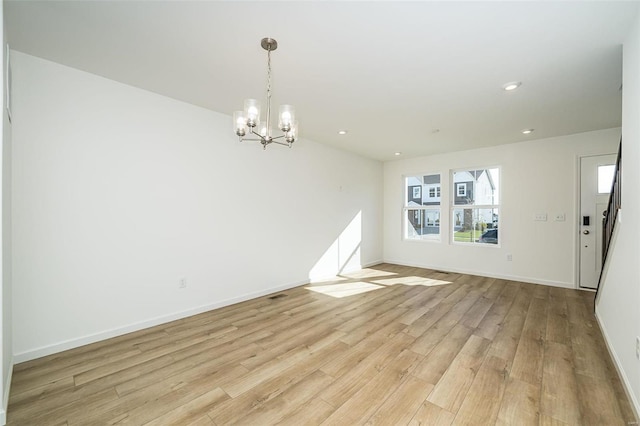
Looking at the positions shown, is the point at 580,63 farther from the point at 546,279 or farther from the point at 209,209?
the point at 209,209

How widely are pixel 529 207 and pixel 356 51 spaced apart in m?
4.45

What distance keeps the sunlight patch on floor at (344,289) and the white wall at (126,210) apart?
0.56 meters

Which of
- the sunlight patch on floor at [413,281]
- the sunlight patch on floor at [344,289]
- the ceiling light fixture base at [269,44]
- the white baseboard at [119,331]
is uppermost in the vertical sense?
the ceiling light fixture base at [269,44]

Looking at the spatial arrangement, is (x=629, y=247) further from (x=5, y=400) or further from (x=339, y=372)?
(x=5, y=400)

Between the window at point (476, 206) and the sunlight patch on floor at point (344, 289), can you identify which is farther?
the window at point (476, 206)

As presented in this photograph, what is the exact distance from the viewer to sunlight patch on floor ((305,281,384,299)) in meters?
4.11

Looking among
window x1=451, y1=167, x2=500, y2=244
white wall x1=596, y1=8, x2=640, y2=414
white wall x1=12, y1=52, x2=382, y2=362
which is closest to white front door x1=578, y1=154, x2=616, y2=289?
window x1=451, y1=167, x2=500, y2=244

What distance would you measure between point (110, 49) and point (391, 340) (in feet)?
11.6

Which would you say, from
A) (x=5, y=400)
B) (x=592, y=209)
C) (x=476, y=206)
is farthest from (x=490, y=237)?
(x=5, y=400)

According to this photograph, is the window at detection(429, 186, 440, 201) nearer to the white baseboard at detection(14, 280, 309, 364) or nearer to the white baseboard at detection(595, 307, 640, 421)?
the white baseboard at detection(595, 307, 640, 421)

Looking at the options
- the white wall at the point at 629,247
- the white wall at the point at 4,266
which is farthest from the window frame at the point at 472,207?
the white wall at the point at 4,266

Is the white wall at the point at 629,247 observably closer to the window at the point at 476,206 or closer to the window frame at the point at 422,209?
the window at the point at 476,206

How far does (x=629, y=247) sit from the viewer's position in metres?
1.90

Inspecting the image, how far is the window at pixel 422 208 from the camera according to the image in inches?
232
